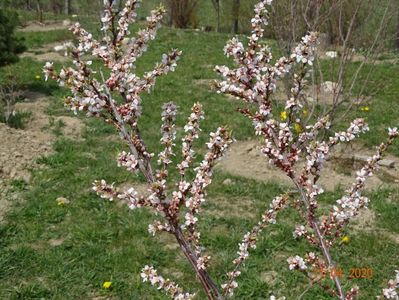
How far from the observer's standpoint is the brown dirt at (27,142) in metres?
7.02

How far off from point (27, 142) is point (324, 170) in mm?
4889

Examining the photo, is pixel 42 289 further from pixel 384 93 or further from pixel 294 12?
pixel 384 93

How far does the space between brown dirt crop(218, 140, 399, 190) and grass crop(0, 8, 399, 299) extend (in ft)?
1.02

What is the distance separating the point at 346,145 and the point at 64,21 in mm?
18347

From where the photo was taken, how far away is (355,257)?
17.6ft

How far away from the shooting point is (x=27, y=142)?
7934mm

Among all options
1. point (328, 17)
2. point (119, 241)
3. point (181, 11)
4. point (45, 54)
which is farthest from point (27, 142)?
point (181, 11)

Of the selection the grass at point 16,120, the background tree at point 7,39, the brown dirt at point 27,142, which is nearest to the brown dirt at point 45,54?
the background tree at point 7,39

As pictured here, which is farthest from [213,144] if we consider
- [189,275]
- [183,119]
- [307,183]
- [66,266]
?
[183,119]

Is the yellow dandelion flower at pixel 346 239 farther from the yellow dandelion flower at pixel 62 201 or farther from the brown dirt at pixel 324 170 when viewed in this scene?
the yellow dandelion flower at pixel 62 201

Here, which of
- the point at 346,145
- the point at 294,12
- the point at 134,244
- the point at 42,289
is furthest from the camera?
the point at 346,145

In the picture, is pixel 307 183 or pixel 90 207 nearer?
pixel 307 183

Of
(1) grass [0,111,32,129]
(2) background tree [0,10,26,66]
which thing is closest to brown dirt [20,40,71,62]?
(2) background tree [0,10,26,66]

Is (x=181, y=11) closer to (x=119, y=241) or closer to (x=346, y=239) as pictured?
(x=119, y=241)
